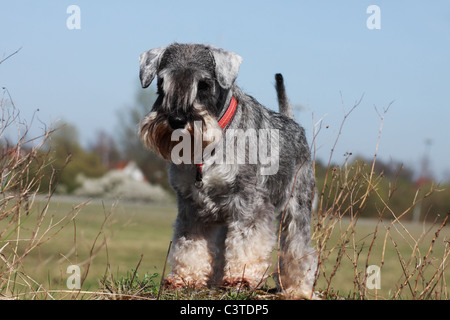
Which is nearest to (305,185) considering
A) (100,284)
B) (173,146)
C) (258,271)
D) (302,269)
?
(302,269)

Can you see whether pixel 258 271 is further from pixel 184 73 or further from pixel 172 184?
pixel 184 73

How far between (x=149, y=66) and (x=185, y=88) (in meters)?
0.68

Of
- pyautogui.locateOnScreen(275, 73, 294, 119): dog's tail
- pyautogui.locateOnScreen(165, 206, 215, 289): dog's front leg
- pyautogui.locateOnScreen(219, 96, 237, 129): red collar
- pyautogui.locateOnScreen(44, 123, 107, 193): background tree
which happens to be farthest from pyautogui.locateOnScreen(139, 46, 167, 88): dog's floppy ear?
pyautogui.locateOnScreen(44, 123, 107, 193): background tree

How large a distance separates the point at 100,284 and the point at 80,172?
35.1 meters

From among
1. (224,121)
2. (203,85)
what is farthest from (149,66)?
(224,121)

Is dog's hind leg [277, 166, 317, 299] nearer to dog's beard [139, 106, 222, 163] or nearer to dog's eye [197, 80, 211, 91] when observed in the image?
dog's beard [139, 106, 222, 163]

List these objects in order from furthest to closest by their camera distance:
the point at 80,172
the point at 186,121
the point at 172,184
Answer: the point at 80,172, the point at 172,184, the point at 186,121

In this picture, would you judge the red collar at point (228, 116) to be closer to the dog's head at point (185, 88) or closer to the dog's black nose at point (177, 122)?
the dog's head at point (185, 88)

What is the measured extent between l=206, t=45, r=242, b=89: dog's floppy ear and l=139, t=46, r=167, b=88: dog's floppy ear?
54cm

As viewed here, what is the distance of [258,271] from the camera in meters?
5.23

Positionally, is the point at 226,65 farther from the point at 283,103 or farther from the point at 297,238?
the point at 297,238

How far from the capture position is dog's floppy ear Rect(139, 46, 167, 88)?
530 centimetres

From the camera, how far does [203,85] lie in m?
5.11

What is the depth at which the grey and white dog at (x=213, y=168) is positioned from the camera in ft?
16.3
